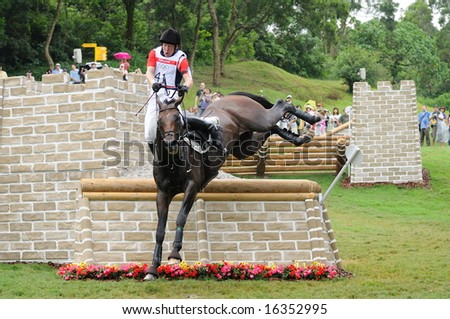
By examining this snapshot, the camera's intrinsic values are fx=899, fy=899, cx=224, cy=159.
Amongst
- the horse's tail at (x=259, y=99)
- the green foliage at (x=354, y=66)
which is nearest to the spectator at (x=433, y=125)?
the green foliage at (x=354, y=66)

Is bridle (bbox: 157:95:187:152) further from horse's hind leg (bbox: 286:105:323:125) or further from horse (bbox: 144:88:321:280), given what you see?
horse's hind leg (bbox: 286:105:323:125)

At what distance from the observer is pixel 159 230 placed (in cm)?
1271

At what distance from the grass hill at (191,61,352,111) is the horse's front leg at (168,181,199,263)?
105ft

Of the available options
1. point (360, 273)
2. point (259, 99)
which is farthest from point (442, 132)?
point (360, 273)

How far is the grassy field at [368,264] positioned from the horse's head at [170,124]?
1939 mm

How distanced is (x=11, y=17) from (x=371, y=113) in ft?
58.9

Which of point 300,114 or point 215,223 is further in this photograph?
point 300,114

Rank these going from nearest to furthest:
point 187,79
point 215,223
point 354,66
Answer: point 187,79 < point 215,223 < point 354,66

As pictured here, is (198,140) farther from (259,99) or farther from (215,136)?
(259,99)

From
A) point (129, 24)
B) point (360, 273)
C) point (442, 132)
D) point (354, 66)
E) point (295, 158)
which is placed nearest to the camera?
point (360, 273)

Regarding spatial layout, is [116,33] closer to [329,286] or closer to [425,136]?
[425,136]

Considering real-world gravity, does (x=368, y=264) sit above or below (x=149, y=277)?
below

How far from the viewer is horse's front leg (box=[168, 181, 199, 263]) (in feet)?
41.1

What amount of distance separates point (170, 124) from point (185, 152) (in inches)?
32.0
